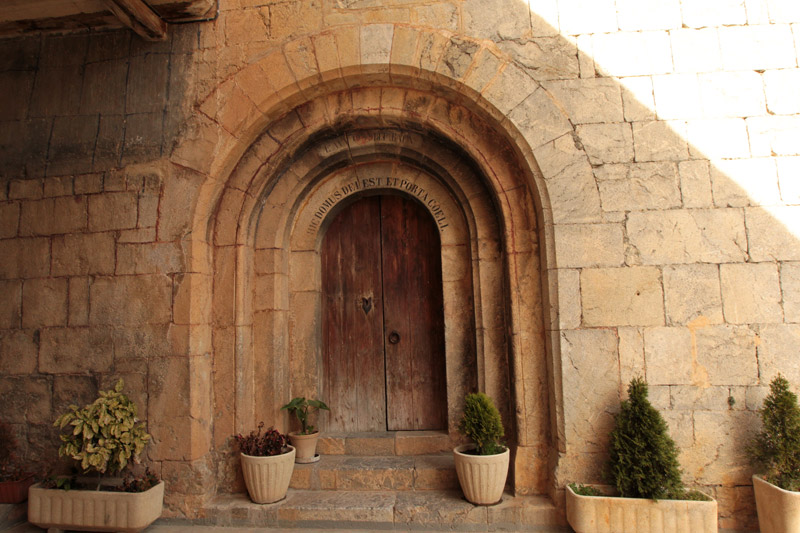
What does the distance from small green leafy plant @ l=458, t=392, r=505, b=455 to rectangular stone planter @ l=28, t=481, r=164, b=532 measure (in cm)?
235

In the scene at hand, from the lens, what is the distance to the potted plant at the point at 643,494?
3.14 meters

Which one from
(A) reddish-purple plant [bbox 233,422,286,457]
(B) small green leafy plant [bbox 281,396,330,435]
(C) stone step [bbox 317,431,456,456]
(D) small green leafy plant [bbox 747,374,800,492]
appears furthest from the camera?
(C) stone step [bbox 317,431,456,456]

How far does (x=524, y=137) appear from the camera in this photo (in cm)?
373

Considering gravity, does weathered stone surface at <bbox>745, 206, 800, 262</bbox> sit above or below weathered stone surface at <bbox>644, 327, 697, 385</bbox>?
above

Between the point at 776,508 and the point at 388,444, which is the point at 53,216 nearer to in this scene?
the point at 388,444

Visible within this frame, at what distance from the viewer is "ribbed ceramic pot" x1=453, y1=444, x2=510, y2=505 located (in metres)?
3.51


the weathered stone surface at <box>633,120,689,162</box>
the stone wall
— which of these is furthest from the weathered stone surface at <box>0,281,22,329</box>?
the weathered stone surface at <box>633,120,689,162</box>

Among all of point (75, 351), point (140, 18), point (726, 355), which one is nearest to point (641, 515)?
point (726, 355)

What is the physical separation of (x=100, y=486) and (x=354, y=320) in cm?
238

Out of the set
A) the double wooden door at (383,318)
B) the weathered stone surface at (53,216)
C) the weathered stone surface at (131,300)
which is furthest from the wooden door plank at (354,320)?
the weathered stone surface at (53,216)

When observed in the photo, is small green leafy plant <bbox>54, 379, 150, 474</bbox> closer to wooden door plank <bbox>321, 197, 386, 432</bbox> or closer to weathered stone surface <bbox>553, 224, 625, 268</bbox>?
wooden door plank <bbox>321, 197, 386, 432</bbox>

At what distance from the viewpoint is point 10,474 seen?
3793 mm

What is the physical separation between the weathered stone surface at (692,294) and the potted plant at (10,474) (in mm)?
5027

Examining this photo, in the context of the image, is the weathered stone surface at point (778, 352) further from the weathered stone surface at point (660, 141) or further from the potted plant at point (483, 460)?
the potted plant at point (483, 460)
